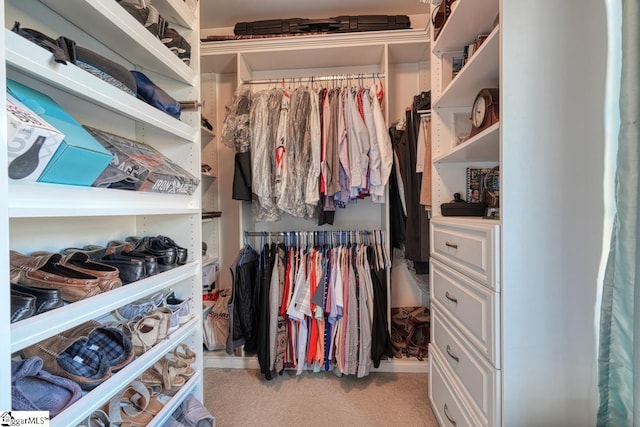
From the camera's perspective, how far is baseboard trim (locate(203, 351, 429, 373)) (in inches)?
72.1

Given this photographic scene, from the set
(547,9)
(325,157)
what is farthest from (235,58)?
(547,9)

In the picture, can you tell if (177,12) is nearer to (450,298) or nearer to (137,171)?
(137,171)

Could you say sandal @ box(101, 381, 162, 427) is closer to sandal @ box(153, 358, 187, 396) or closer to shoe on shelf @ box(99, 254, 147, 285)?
sandal @ box(153, 358, 187, 396)

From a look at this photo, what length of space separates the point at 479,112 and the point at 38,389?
63.6 inches

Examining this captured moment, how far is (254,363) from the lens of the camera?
1.91 metres

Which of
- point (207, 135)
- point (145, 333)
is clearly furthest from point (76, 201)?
point (207, 135)

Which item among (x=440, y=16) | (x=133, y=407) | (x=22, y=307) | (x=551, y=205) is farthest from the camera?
(x=440, y=16)

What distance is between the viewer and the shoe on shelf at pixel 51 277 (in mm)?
710

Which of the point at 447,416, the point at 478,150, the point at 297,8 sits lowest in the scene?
the point at 447,416

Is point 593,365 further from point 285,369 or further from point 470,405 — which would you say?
point 285,369

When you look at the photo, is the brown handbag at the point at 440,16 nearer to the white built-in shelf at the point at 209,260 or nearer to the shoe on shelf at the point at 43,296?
the shoe on shelf at the point at 43,296

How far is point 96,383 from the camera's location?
744mm

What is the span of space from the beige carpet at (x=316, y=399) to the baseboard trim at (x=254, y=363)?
0.10 ft

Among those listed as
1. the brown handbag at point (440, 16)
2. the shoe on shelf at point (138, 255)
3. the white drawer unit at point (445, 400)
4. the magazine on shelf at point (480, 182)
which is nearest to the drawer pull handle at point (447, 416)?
the white drawer unit at point (445, 400)
